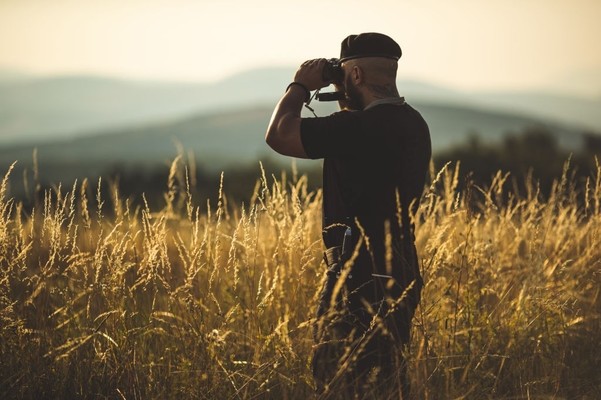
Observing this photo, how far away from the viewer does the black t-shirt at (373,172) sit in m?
3.21

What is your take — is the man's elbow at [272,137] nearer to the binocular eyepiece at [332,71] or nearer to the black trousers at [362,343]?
the binocular eyepiece at [332,71]

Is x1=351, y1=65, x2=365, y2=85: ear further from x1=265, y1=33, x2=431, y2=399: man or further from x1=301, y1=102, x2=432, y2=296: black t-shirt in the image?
x1=301, y1=102, x2=432, y2=296: black t-shirt

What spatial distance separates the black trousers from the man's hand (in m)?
0.87

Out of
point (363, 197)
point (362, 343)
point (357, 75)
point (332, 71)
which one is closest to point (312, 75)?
point (332, 71)

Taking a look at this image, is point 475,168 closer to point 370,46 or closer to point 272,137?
point 370,46

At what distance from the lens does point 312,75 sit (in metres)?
3.42

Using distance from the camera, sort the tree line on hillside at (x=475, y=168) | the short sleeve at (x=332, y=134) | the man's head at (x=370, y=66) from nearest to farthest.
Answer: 1. the short sleeve at (x=332, y=134)
2. the man's head at (x=370, y=66)
3. the tree line on hillside at (x=475, y=168)

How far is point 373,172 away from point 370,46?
55 centimetres

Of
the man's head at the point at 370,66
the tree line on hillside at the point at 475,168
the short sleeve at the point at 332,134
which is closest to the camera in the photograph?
the short sleeve at the point at 332,134

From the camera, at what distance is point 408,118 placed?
3.34 meters

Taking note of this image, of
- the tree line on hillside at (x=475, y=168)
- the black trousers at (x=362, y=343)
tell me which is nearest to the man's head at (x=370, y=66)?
the black trousers at (x=362, y=343)

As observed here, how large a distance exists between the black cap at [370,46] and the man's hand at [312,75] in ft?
0.39

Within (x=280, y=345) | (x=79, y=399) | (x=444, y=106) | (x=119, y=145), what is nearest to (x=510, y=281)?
(x=280, y=345)

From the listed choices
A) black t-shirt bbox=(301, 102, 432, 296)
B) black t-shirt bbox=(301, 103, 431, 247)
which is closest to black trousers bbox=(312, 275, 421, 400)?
black t-shirt bbox=(301, 102, 432, 296)
